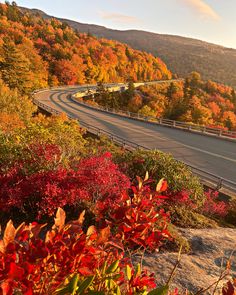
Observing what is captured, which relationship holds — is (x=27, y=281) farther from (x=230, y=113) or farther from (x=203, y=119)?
(x=230, y=113)

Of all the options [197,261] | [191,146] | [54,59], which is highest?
[54,59]

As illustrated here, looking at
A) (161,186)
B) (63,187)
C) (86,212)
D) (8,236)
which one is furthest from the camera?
(86,212)

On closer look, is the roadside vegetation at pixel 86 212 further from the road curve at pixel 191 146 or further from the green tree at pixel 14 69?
the green tree at pixel 14 69

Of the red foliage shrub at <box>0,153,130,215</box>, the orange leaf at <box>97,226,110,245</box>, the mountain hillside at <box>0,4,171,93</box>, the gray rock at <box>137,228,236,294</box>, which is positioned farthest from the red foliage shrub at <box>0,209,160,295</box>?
the mountain hillside at <box>0,4,171,93</box>

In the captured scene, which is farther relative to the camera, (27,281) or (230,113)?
(230,113)

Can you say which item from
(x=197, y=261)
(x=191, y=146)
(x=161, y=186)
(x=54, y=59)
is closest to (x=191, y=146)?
(x=191, y=146)

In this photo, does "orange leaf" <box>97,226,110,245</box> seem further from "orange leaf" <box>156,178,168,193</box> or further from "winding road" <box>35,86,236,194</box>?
"winding road" <box>35,86,236,194</box>

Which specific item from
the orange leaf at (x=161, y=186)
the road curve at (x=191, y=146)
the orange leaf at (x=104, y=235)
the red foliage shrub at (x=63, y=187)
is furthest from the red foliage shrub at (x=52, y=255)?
the road curve at (x=191, y=146)

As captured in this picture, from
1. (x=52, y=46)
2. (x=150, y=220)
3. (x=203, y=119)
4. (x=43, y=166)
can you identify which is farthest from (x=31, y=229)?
(x=52, y=46)

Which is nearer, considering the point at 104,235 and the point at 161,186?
the point at 104,235

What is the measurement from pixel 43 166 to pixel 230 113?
329ft

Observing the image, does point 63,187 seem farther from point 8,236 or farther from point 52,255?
point 8,236

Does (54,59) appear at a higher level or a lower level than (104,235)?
higher

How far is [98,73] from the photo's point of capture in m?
115
